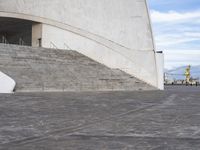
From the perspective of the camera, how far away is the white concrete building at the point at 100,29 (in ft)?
83.6

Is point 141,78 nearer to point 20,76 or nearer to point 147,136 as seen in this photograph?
point 20,76

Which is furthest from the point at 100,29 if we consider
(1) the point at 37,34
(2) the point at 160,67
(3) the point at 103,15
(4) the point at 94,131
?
(4) the point at 94,131

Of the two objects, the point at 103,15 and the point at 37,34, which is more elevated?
the point at 103,15

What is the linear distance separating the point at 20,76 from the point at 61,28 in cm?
1022

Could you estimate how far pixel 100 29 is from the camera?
26.4 m

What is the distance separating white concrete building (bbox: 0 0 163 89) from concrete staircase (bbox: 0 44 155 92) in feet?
4.48

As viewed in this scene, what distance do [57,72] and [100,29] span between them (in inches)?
324

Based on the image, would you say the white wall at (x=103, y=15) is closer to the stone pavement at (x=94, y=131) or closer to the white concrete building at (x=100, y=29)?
the white concrete building at (x=100, y=29)

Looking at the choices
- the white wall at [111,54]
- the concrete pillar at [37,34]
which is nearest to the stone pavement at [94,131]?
the white wall at [111,54]

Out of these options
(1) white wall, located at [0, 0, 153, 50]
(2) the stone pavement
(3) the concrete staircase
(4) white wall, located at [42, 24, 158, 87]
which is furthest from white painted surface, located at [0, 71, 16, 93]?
(1) white wall, located at [0, 0, 153, 50]

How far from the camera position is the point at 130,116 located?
7957 mm

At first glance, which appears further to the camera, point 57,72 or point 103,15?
point 103,15

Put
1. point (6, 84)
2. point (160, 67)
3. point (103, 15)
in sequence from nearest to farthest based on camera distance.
→ 1. point (6, 84)
2. point (160, 67)
3. point (103, 15)

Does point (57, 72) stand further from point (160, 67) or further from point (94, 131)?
point (94, 131)
